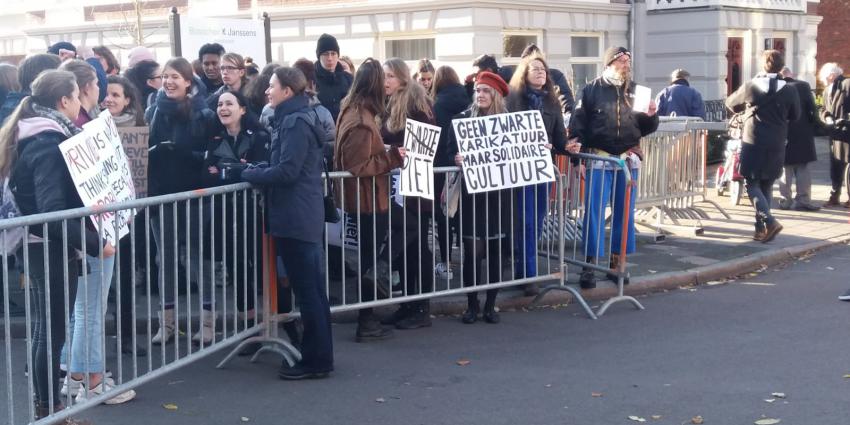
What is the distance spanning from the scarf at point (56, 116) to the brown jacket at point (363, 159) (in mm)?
2230

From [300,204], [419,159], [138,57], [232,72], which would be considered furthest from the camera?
[138,57]

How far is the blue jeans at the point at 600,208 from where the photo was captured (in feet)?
30.1

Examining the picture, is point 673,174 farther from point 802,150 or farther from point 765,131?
point 802,150

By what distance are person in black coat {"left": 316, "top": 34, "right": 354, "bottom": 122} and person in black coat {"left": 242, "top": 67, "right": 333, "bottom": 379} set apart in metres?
3.49

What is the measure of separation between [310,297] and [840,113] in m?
10.3

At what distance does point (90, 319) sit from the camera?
5.79 metres

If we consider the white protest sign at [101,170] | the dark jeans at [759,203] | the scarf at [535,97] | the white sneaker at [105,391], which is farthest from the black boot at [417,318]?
the dark jeans at [759,203]

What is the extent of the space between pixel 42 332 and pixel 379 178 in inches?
110

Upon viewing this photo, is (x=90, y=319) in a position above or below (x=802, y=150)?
below

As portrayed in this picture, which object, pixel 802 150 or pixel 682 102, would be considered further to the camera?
pixel 682 102

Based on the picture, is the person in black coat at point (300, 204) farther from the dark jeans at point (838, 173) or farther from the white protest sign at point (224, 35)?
the dark jeans at point (838, 173)

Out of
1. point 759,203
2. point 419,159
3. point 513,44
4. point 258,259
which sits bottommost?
point 759,203

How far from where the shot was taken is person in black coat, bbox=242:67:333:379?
6.58m

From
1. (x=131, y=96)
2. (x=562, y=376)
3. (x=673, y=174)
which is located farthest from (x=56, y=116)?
(x=673, y=174)
